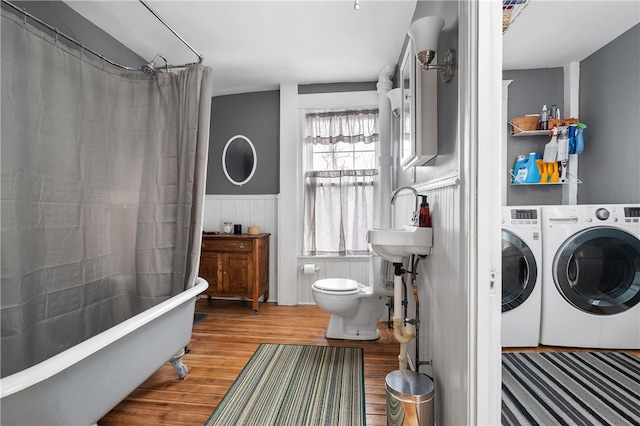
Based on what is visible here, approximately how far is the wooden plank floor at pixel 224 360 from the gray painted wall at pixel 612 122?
2239 mm

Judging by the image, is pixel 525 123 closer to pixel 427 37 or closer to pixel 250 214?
pixel 427 37

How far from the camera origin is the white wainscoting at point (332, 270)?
3420 mm

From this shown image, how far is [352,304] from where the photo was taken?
2.41 m

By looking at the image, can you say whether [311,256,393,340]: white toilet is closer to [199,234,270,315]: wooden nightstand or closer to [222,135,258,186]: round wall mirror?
[199,234,270,315]: wooden nightstand

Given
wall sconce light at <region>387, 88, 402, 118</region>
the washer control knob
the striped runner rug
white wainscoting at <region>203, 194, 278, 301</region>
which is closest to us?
the striped runner rug

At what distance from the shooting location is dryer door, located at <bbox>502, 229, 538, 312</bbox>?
2.33 m

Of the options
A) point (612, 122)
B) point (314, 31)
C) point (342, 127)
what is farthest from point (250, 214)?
point (612, 122)

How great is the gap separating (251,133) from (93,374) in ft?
9.35

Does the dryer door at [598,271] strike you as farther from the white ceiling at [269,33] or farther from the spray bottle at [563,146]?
the white ceiling at [269,33]

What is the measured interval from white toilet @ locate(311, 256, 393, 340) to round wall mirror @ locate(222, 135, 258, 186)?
1713 mm

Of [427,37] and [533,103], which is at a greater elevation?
[533,103]

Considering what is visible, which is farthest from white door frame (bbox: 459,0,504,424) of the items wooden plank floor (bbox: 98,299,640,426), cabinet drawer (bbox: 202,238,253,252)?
cabinet drawer (bbox: 202,238,253,252)

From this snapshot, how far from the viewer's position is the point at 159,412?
1627mm

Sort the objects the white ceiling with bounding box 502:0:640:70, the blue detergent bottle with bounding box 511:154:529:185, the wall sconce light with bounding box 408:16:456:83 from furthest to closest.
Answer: the blue detergent bottle with bounding box 511:154:529:185
the white ceiling with bounding box 502:0:640:70
the wall sconce light with bounding box 408:16:456:83
